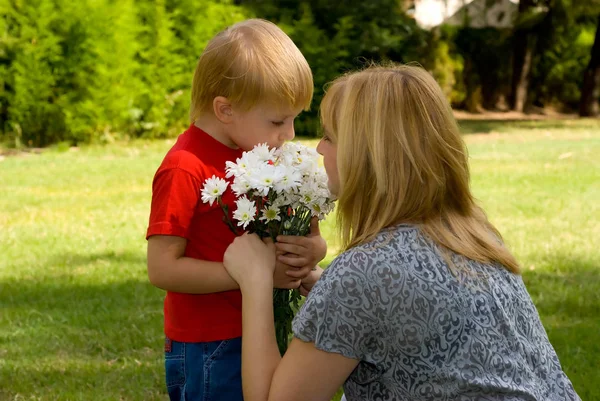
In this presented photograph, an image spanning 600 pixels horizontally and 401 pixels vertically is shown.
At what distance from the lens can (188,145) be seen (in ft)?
9.21

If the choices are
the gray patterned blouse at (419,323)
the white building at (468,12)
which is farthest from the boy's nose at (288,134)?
the white building at (468,12)

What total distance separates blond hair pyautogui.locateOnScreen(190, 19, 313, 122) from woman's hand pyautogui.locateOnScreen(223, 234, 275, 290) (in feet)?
1.51

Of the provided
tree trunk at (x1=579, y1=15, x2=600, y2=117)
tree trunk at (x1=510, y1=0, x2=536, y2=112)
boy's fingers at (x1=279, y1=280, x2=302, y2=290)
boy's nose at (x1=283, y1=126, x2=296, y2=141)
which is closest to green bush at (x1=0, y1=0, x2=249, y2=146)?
boy's nose at (x1=283, y1=126, x2=296, y2=141)

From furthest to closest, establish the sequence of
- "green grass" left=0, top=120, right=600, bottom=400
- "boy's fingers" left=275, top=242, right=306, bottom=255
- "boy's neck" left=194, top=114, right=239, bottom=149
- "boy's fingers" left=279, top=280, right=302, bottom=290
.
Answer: "green grass" left=0, top=120, right=600, bottom=400 → "boy's neck" left=194, top=114, right=239, bottom=149 → "boy's fingers" left=279, top=280, right=302, bottom=290 → "boy's fingers" left=275, top=242, right=306, bottom=255

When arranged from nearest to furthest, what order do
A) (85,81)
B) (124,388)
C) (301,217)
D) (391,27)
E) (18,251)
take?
(301,217), (124,388), (18,251), (85,81), (391,27)

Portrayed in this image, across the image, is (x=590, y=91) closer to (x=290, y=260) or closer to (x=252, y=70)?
(x=252, y=70)

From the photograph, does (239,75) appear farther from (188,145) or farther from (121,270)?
(121,270)

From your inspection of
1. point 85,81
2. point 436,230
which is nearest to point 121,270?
point 436,230

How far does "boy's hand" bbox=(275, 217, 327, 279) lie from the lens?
262 centimetres

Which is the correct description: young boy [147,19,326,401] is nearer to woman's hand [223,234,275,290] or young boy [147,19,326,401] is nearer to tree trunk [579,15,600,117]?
woman's hand [223,234,275,290]

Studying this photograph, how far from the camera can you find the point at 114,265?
20.9ft

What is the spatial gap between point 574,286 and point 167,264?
3769mm

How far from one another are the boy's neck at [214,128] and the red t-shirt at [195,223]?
0.06 feet

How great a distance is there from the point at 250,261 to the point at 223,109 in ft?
1.79
